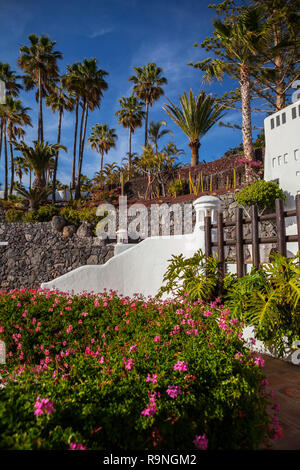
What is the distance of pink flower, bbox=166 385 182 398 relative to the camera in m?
1.73

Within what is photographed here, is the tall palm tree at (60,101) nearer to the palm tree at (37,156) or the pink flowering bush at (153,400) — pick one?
the palm tree at (37,156)

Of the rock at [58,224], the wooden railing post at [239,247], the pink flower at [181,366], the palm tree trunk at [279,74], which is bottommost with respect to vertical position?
the pink flower at [181,366]

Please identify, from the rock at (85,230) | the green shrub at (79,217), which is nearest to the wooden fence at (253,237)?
the rock at (85,230)

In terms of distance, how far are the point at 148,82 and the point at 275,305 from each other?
86.1 ft

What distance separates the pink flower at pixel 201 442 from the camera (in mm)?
1548

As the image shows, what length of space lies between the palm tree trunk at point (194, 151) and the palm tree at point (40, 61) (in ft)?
39.5

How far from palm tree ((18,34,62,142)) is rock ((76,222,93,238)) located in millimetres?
13816

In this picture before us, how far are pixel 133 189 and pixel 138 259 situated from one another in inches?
523

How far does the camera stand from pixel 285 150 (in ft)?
28.8

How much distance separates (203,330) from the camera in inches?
116

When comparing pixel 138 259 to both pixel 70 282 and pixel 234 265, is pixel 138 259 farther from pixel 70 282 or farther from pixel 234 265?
pixel 234 265

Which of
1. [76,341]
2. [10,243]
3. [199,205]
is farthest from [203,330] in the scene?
[10,243]

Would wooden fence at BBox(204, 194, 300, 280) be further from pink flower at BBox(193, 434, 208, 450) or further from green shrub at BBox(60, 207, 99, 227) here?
green shrub at BBox(60, 207, 99, 227)

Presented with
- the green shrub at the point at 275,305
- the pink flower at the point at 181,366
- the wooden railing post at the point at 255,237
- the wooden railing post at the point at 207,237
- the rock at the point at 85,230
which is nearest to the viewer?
the pink flower at the point at 181,366
